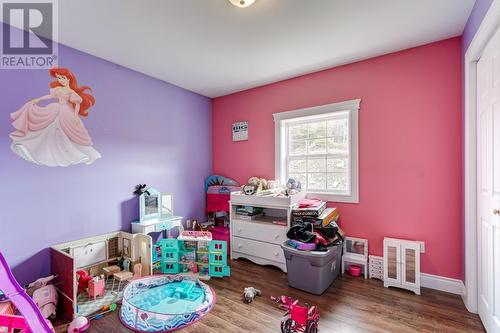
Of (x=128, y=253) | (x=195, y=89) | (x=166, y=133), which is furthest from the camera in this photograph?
(x=195, y=89)

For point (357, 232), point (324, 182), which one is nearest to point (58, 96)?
point (324, 182)

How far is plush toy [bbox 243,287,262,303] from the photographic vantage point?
2.17m

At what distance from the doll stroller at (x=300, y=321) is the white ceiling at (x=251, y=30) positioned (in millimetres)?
2216

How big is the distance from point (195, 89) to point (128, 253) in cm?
242

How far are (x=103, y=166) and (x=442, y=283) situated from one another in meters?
3.68

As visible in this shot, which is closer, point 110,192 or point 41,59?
point 41,59

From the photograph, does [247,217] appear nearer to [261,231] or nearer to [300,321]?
[261,231]

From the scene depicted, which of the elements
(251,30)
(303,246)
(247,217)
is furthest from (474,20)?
(247,217)

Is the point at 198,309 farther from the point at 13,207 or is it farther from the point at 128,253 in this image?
the point at 13,207

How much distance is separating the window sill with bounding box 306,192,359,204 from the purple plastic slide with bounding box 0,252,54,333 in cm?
267

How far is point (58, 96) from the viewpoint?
214cm

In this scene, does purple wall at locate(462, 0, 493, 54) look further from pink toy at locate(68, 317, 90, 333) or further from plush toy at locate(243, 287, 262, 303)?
pink toy at locate(68, 317, 90, 333)

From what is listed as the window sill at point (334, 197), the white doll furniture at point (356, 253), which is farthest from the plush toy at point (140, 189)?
the white doll furniture at point (356, 253)

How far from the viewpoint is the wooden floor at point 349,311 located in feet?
5.92
